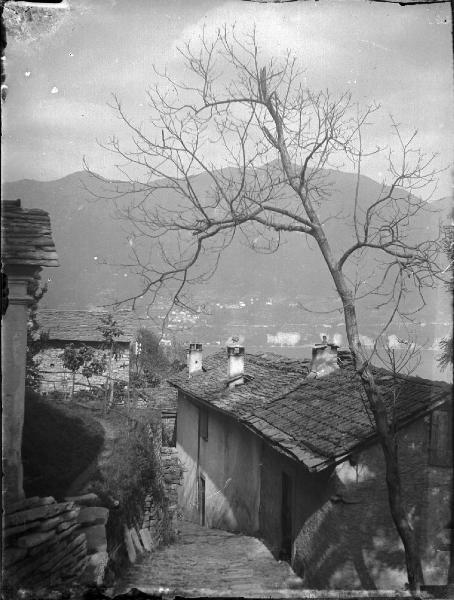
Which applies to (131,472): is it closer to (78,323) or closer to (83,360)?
(83,360)

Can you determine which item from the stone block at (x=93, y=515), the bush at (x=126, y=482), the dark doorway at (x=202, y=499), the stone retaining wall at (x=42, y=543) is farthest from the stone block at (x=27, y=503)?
the dark doorway at (x=202, y=499)

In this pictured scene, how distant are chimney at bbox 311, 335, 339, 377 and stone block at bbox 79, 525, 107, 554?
3304mm

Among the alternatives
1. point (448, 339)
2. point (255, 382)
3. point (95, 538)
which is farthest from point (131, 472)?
point (448, 339)

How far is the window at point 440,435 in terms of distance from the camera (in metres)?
4.30

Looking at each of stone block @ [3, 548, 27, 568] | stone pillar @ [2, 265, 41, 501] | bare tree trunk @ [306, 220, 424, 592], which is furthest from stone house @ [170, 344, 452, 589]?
stone block @ [3, 548, 27, 568]

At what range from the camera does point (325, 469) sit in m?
5.08

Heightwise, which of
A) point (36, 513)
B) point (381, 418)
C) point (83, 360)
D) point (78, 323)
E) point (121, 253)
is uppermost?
point (121, 253)

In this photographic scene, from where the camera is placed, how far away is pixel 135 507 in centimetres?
562

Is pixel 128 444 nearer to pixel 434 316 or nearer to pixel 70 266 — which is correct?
pixel 70 266

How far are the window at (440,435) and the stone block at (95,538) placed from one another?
2.48 m

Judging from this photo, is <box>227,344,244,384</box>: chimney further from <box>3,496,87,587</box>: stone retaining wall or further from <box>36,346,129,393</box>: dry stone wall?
<box>3,496,87,587</box>: stone retaining wall

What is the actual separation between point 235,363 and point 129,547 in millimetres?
3230

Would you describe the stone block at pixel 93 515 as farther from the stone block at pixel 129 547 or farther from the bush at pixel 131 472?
the stone block at pixel 129 547

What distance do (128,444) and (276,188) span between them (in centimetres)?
301
